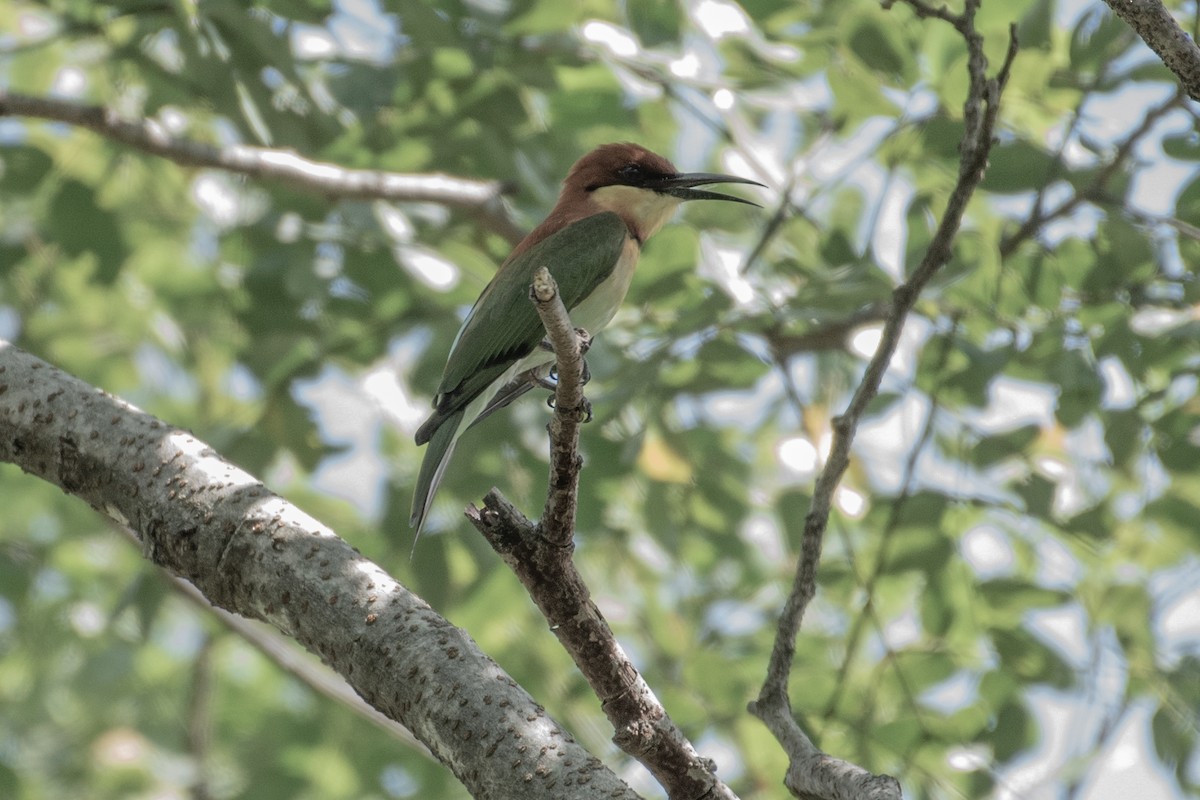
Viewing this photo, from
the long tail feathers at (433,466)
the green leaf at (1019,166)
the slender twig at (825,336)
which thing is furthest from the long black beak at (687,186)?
the long tail feathers at (433,466)

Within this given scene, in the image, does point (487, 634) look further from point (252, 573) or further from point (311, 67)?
point (252, 573)

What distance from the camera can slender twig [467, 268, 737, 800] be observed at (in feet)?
6.29

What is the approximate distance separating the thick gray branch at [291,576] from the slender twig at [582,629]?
0.16 m

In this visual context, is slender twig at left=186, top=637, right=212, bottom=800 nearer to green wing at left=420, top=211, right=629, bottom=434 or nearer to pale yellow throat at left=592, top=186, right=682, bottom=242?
green wing at left=420, top=211, right=629, bottom=434

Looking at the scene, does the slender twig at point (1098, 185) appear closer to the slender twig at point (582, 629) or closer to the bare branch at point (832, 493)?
the bare branch at point (832, 493)

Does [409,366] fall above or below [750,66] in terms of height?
below

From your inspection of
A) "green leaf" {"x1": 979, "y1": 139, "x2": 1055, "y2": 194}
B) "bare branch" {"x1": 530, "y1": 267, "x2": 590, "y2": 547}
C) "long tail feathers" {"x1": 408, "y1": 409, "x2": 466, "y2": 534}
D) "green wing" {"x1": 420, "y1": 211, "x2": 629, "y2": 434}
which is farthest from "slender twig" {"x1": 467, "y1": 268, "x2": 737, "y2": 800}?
"green leaf" {"x1": 979, "y1": 139, "x2": 1055, "y2": 194}

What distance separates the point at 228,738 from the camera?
5.04 metres

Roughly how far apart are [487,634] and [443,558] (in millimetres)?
525

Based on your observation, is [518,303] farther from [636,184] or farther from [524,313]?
[636,184]

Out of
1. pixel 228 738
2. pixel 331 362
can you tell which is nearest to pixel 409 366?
pixel 331 362

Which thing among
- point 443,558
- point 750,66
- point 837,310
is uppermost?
point 750,66

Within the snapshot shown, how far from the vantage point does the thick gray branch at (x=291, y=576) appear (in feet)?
5.60

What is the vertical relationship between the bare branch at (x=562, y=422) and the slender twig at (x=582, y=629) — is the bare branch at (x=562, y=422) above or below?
above
